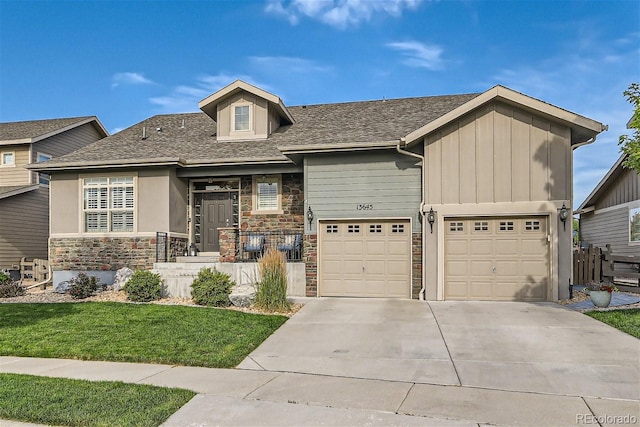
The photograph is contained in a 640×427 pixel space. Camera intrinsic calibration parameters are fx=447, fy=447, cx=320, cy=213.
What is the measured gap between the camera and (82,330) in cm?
839

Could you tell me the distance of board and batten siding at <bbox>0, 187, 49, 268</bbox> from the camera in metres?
17.7

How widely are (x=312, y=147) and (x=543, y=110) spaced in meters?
5.74

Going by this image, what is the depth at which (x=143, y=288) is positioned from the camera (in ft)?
38.3

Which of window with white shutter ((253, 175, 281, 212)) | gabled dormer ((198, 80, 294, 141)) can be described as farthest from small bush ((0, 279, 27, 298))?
gabled dormer ((198, 80, 294, 141))

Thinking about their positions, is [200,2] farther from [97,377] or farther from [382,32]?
[97,377]

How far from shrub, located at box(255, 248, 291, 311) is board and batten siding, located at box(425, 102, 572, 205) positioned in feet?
14.0

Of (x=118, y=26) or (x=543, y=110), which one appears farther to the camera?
(x=118, y=26)

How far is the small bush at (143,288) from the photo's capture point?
11.7m

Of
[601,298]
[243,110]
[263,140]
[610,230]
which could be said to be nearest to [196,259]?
[263,140]

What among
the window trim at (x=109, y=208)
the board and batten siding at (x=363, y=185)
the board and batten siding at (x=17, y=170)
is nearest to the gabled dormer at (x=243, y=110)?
the window trim at (x=109, y=208)

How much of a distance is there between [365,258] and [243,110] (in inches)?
282

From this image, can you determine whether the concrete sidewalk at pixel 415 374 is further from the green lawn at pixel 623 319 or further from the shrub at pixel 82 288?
the shrub at pixel 82 288

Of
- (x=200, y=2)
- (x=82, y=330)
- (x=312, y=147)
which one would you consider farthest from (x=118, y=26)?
(x=82, y=330)

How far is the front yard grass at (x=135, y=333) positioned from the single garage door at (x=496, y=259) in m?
4.84
